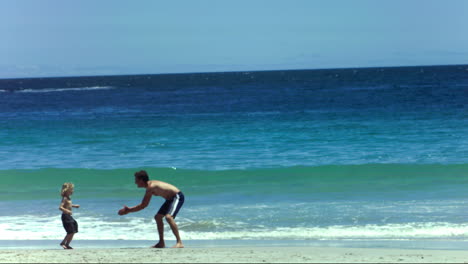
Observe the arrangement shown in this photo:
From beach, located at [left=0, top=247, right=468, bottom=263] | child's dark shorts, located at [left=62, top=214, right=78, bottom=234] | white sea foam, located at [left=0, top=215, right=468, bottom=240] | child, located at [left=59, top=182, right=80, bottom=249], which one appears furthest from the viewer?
white sea foam, located at [left=0, top=215, right=468, bottom=240]

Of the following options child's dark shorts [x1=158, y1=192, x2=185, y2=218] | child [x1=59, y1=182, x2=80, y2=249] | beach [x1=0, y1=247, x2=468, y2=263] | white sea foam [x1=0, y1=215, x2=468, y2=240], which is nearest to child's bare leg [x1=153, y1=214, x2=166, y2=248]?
child's dark shorts [x1=158, y1=192, x2=185, y2=218]

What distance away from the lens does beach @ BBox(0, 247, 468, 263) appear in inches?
308

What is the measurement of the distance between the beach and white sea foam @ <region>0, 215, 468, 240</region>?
4.28 ft

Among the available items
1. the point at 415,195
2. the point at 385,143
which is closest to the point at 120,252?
the point at 415,195

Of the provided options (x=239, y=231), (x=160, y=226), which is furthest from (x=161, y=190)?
(x=239, y=231)

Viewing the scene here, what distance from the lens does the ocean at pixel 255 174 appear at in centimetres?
1075

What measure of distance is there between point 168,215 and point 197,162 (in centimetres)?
1099

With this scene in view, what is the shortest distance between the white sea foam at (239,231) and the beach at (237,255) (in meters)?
1.31

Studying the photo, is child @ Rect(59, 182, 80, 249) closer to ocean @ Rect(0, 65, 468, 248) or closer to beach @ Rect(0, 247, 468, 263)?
beach @ Rect(0, 247, 468, 263)

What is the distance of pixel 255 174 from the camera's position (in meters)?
17.3

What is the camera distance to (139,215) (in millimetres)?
11953

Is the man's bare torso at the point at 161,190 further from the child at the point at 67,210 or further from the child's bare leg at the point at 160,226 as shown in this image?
the child at the point at 67,210

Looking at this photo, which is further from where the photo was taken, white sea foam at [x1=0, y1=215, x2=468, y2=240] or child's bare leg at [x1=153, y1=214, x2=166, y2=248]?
white sea foam at [x1=0, y1=215, x2=468, y2=240]

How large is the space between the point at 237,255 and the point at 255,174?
9.12 metres
